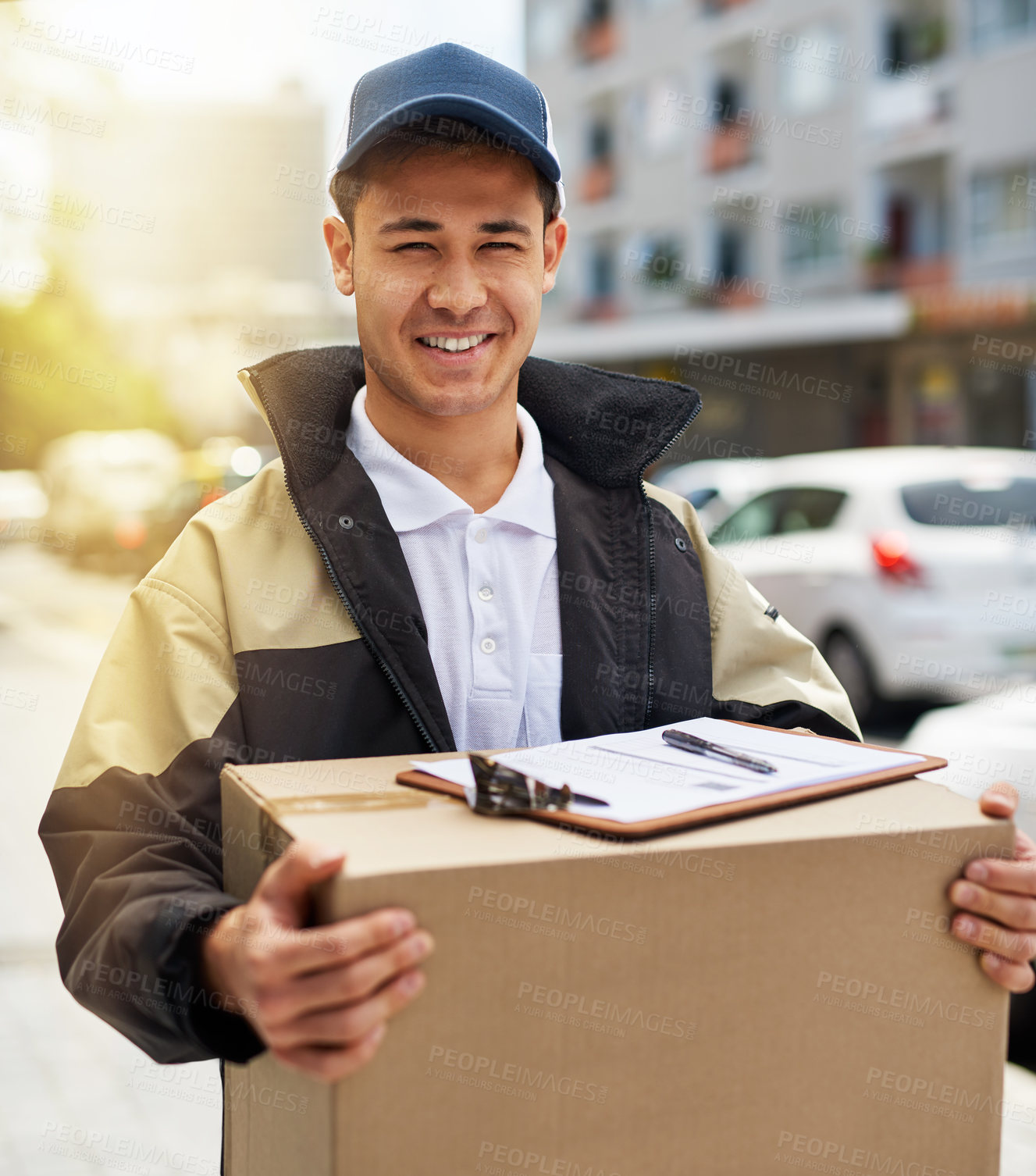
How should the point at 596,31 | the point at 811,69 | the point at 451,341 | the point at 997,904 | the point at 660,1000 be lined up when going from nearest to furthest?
1. the point at 660,1000
2. the point at 997,904
3. the point at 451,341
4. the point at 811,69
5. the point at 596,31

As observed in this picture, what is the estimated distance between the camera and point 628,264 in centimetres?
3114

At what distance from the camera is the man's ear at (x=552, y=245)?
1904mm

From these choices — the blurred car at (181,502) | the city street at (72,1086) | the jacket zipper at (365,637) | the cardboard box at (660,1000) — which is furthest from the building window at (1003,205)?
the cardboard box at (660,1000)

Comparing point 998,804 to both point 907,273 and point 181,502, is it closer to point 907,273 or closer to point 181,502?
Answer: point 181,502

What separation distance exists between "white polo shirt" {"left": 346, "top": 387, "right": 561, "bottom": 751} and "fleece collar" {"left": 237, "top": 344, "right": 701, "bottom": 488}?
8 cm

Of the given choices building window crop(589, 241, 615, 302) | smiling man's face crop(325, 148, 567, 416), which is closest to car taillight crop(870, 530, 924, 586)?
smiling man's face crop(325, 148, 567, 416)

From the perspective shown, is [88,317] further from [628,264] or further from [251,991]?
[251,991]

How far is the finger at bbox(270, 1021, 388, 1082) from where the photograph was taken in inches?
43.4

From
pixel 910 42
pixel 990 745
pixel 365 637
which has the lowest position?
pixel 990 745

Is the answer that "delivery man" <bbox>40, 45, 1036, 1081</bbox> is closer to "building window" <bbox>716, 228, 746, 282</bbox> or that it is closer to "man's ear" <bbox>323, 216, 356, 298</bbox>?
"man's ear" <bbox>323, 216, 356, 298</bbox>

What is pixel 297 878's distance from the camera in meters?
1.10

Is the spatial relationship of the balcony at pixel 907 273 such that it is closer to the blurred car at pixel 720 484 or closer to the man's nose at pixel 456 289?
the blurred car at pixel 720 484

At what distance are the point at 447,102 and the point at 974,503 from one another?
650 cm

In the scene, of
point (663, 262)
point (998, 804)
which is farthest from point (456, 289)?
point (663, 262)
